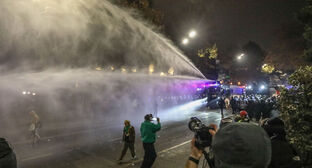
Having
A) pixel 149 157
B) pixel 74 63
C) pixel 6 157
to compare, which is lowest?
pixel 149 157

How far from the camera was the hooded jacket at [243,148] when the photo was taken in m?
1.23

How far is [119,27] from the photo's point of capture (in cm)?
1530

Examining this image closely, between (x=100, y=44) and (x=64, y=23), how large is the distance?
10.4ft

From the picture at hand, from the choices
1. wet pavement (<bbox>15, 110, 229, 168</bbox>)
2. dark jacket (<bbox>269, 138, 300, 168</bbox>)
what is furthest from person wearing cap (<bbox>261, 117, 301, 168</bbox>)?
wet pavement (<bbox>15, 110, 229, 168</bbox>)

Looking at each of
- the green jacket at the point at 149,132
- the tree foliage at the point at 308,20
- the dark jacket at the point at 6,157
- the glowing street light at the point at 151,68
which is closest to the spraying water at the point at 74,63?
the glowing street light at the point at 151,68

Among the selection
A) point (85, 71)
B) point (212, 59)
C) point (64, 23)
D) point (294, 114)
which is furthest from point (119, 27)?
point (212, 59)

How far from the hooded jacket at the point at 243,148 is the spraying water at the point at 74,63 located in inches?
431

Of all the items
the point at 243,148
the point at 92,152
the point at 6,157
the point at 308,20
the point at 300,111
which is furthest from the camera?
the point at 308,20

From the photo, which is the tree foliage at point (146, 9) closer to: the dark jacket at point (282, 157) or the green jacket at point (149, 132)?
the green jacket at point (149, 132)

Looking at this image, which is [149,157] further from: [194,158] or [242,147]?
[242,147]

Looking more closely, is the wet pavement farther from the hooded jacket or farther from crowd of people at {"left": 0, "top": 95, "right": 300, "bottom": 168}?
the hooded jacket

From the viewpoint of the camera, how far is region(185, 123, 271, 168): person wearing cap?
1.23 metres

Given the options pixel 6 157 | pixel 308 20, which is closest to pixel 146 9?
pixel 308 20

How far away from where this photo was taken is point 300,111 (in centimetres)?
334
